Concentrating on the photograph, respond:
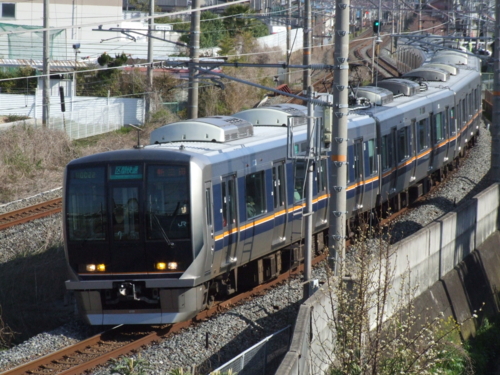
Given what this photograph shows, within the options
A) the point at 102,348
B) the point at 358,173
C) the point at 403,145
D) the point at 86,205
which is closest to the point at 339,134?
the point at 86,205

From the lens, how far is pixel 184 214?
10516mm

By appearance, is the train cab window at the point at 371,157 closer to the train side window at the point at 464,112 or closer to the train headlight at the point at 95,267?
the train headlight at the point at 95,267

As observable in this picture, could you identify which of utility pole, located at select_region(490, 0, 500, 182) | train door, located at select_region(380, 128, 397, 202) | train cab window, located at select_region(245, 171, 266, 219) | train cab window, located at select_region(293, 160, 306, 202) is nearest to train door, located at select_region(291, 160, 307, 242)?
train cab window, located at select_region(293, 160, 306, 202)

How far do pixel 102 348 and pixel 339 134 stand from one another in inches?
161

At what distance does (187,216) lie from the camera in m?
10.5

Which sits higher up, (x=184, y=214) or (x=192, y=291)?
(x=184, y=214)

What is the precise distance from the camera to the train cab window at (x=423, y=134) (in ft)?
64.2

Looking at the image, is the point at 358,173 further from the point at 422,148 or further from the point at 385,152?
the point at 422,148

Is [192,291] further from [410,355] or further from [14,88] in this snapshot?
[14,88]

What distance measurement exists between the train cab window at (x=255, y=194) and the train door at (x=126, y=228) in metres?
2.01

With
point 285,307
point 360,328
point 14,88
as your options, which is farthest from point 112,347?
point 14,88

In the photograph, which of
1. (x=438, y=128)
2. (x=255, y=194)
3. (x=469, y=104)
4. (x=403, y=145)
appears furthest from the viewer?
(x=469, y=104)

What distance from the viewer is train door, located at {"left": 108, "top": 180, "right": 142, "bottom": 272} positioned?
10625mm

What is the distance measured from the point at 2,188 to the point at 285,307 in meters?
11.9
